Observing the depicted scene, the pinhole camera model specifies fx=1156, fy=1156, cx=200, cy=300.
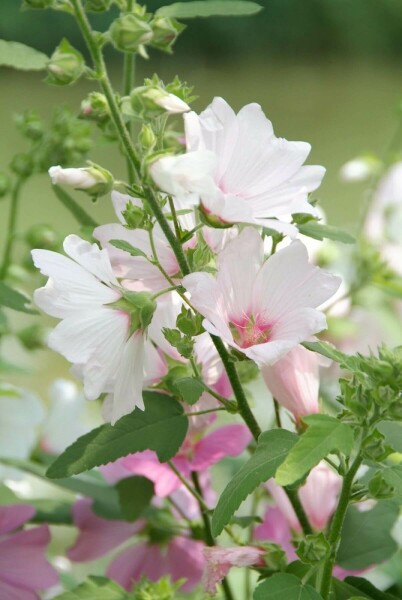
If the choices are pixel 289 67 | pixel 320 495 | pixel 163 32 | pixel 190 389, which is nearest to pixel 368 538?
pixel 320 495

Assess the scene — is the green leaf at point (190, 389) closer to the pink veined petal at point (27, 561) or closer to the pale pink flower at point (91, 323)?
the pale pink flower at point (91, 323)

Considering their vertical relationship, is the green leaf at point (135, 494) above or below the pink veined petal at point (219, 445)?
below

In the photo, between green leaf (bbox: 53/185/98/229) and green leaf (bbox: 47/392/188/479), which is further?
Answer: green leaf (bbox: 53/185/98/229)

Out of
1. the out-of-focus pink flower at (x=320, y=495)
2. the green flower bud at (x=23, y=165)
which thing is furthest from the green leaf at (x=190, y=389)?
the green flower bud at (x=23, y=165)

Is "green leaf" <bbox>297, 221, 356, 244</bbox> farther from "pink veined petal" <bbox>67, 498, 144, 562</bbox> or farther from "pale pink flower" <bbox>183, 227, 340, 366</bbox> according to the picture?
"pink veined petal" <bbox>67, 498, 144, 562</bbox>

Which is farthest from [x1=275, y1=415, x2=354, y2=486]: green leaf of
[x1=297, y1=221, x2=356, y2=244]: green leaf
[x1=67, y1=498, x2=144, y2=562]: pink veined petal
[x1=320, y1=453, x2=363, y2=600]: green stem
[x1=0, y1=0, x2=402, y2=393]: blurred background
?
[x1=0, y1=0, x2=402, y2=393]: blurred background

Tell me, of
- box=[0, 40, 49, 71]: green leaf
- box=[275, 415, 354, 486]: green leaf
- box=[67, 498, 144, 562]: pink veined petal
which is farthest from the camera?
box=[67, 498, 144, 562]: pink veined petal
